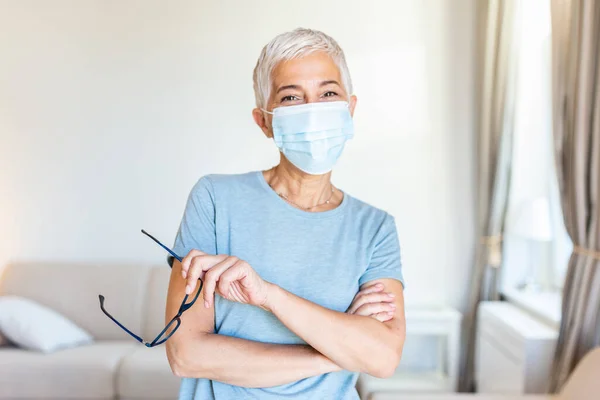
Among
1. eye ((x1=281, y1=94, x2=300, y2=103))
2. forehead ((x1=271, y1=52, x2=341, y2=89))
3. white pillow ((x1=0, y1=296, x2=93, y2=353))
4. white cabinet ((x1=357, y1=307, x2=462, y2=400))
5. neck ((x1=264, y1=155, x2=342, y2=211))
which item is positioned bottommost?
white cabinet ((x1=357, y1=307, x2=462, y2=400))

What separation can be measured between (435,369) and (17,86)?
10.4ft

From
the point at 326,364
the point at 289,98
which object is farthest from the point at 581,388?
the point at 289,98

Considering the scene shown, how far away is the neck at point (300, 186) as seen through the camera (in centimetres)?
116

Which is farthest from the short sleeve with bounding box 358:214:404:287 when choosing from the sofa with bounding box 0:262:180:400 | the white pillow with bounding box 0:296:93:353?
the white pillow with bounding box 0:296:93:353

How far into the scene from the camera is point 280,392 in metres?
1.00

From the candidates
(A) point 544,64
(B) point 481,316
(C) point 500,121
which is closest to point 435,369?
(B) point 481,316

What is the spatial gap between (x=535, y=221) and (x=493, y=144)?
0.51 metres

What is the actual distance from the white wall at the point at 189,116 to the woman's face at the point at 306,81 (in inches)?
86.1

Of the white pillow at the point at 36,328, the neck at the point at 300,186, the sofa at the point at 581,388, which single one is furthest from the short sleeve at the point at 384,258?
the white pillow at the point at 36,328

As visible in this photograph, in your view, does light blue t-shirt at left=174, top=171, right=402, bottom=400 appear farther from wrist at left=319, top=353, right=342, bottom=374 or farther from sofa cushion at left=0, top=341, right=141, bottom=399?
sofa cushion at left=0, top=341, right=141, bottom=399

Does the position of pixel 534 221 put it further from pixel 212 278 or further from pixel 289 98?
pixel 212 278

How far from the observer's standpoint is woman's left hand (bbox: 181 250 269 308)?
0.83 meters

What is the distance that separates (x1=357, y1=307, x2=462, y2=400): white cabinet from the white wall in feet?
1.01

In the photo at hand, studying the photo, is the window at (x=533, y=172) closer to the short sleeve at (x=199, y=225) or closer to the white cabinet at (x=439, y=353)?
the white cabinet at (x=439, y=353)
